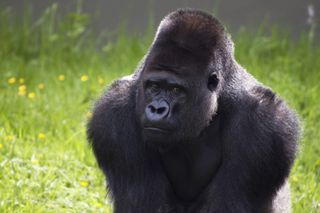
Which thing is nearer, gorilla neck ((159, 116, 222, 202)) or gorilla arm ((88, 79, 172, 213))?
gorilla arm ((88, 79, 172, 213))

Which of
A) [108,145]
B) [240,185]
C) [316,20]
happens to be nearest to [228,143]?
[240,185]

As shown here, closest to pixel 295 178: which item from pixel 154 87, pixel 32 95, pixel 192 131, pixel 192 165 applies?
pixel 192 165

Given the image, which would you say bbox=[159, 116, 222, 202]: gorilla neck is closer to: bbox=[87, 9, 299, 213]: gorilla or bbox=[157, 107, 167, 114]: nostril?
bbox=[87, 9, 299, 213]: gorilla

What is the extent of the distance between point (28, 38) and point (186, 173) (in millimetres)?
3603

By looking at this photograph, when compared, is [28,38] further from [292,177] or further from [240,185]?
[240,185]

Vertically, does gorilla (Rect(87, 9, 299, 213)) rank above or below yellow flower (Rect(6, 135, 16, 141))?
above

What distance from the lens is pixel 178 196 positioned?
4.49 meters

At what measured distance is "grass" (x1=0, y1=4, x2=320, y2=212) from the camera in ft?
17.0

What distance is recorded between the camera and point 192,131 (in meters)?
4.26

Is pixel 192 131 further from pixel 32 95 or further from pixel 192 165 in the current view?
pixel 32 95

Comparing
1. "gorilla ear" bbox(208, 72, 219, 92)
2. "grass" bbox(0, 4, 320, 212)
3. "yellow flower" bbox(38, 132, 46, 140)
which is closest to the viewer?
"gorilla ear" bbox(208, 72, 219, 92)

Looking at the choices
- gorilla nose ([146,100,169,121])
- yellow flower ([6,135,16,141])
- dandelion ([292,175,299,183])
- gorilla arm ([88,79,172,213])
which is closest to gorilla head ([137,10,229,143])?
gorilla nose ([146,100,169,121])

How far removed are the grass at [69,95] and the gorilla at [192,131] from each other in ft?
2.44

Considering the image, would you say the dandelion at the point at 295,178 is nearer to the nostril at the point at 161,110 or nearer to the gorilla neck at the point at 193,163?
the gorilla neck at the point at 193,163
